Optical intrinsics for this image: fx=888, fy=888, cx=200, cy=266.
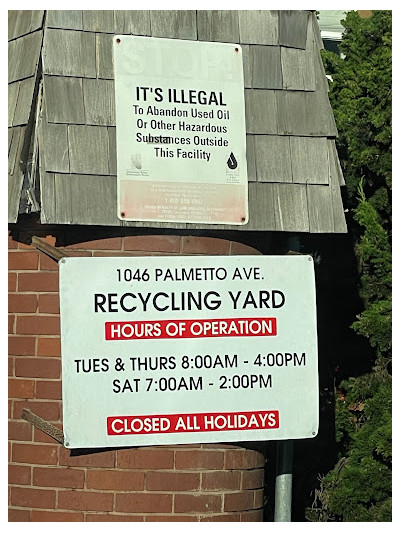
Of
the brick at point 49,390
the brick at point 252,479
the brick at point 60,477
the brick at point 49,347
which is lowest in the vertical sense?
the brick at point 252,479

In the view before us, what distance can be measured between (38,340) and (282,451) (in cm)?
150

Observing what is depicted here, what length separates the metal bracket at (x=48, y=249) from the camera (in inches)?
180

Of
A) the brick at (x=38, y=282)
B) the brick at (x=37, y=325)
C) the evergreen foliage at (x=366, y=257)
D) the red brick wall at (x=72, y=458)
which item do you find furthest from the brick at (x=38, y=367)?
the evergreen foliage at (x=366, y=257)

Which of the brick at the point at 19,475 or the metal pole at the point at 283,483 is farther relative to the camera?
the metal pole at the point at 283,483

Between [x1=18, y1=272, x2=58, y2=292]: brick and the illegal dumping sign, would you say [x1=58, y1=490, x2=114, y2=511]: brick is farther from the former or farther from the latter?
[x1=18, y1=272, x2=58, y2=292]: brick

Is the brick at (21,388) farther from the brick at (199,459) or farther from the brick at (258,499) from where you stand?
the brick at (258,499)

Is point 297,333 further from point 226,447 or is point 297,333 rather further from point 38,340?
point 38,340

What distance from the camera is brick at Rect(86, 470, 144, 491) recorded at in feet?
15.0

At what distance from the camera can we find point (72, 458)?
4.58 m

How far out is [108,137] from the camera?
4.51 metres

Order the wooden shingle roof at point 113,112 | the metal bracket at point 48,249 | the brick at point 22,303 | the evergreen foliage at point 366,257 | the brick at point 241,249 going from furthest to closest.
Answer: the evergreen foliage at point 366,257 → the brick at point 241,249 → the brick at point 22,303 → the metal bracket at point 48,249 → the wooden shingle roof at point 113,112

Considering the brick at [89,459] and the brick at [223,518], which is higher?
the brick at [89,459]

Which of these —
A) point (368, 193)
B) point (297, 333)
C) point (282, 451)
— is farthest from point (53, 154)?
point (368, 193)

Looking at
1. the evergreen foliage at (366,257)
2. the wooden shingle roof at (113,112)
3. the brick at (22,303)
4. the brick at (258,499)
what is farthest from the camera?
the evergreen foliage at (366,257)
